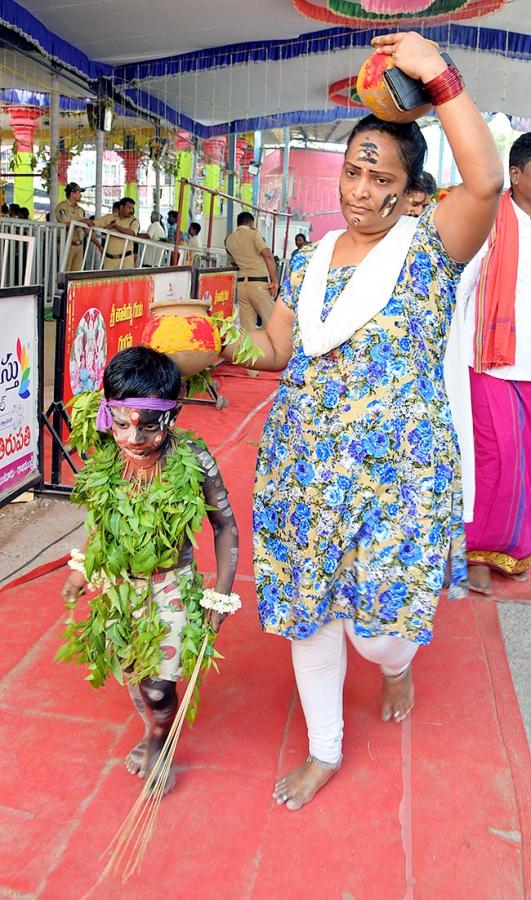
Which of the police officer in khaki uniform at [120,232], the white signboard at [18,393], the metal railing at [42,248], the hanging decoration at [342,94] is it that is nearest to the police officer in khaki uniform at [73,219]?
the metal railing at [42,248]

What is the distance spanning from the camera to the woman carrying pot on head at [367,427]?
75.3 inches

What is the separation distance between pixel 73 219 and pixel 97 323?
23.6 ft

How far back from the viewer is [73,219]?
11.5 metres

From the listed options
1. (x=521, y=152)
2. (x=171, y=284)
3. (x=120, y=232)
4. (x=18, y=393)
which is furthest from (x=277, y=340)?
(x=120, y=232)

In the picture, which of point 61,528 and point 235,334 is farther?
point 61,528

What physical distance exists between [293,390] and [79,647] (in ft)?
2.91

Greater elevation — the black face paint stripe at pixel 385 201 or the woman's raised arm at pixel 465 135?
the woman's raised arm at pixel 465 135

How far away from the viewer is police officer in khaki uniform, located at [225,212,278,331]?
355 inches

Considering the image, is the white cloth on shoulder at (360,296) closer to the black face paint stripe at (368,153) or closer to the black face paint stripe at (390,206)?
the black face paint stripe at (390,206)

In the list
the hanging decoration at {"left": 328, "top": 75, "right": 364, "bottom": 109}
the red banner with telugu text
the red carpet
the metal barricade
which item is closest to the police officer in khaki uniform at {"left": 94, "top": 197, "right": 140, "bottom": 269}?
the metal barricade

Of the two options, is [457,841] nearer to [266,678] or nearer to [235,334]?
[266,678]

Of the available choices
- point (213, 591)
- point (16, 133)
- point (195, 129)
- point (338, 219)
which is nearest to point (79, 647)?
point (213, 591)

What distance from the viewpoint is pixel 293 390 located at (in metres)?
2.05

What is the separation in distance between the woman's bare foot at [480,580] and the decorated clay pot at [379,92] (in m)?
2.22
